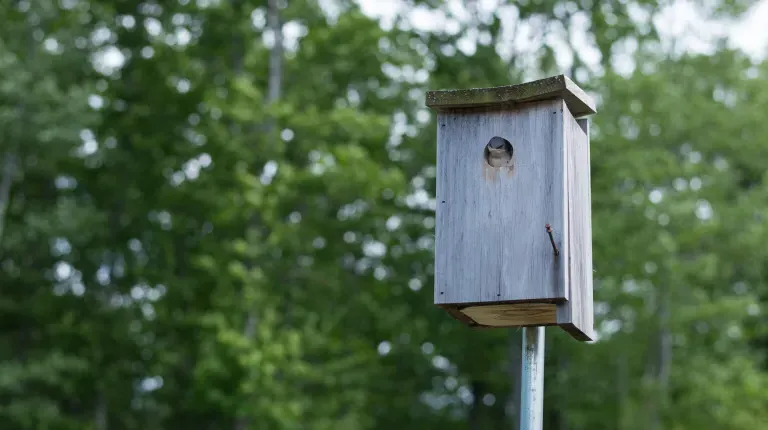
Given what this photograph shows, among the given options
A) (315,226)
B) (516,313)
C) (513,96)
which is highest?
(315,226)

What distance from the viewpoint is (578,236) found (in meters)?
4.97

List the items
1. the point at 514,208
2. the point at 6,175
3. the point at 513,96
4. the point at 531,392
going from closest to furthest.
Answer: the point at 531,392
the point at 514,208
the point at 513,96
the point at 6,175

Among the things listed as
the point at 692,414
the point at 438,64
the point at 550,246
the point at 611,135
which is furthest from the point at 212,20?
the point at 550,246

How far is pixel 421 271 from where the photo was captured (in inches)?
578

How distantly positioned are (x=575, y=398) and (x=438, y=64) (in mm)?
4867

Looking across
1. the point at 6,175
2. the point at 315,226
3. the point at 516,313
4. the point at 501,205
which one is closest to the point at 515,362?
the point at 315,226

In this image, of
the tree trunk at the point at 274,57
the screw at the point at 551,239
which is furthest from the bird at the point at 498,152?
the tree trunk at the point at 274,57

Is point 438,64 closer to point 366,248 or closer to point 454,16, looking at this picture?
point 454,16

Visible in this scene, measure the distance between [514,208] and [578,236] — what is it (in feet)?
1.02

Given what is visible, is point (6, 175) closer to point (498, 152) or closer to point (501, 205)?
point (498, 152)

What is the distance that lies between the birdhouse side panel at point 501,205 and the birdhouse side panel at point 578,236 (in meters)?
0.08

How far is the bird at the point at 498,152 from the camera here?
16.7 ft

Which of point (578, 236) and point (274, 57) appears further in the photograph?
point (274, 57)

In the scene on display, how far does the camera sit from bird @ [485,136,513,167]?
200 inches
